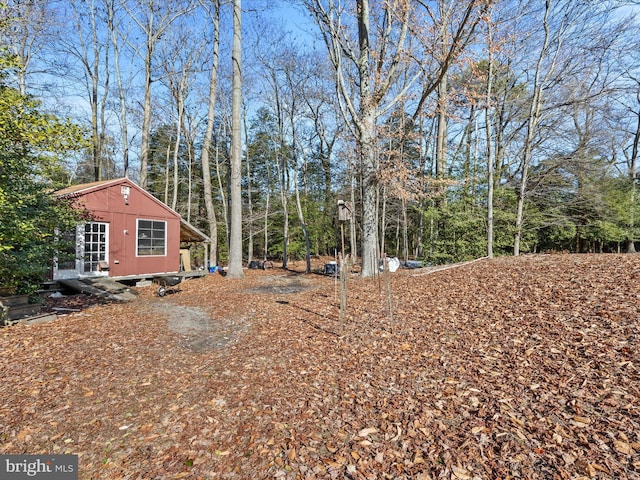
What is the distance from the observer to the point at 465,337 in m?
4.08

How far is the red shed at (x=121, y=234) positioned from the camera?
370 inches

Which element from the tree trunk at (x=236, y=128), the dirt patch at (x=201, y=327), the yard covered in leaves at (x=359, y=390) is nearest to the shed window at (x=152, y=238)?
the tree trunk at (x=236, y=128)

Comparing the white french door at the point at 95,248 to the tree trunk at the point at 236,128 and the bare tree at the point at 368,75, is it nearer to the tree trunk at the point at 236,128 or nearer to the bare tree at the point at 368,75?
the tree trunk at the point at 236,128

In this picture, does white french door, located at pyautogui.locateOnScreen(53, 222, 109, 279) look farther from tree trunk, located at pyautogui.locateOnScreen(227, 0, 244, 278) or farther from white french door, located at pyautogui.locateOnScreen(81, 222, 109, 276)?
tree trunk, located at pyautogui.locateOnScreen(227, 0, 244, 278)

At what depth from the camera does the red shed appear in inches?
370

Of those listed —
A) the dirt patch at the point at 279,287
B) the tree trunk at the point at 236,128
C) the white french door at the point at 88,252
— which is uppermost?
the tree trunk at the point at 236,128

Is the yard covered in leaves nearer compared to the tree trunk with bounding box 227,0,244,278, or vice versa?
the yard covered in leaves

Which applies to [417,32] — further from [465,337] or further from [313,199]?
[313,199]

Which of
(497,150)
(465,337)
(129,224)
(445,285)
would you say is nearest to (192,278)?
(129,224)

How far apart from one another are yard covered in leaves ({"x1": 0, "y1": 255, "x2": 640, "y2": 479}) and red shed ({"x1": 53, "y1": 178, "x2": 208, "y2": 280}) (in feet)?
15.5

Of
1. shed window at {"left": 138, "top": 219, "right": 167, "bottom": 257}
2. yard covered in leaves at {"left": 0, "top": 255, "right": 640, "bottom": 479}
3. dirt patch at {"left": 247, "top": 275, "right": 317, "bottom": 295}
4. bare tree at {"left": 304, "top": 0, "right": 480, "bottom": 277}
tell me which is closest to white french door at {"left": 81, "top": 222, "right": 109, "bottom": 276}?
shed window at {"left": 138, "top": 219, "right": 167, "bottom": 257}

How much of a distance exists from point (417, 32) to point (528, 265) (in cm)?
650

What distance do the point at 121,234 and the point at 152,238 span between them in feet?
4.00

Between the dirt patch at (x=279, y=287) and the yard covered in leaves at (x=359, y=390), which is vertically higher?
the dirt patch at (x=279, y=287)
